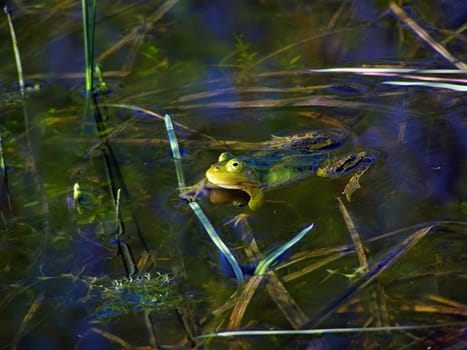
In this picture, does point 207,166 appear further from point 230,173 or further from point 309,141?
point 309,141

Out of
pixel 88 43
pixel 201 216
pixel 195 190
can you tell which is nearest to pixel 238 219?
pixel 201 216

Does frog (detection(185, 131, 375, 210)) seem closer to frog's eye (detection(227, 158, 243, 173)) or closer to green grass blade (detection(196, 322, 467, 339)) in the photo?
frog's eye (detection(227, 158, 243, 173))

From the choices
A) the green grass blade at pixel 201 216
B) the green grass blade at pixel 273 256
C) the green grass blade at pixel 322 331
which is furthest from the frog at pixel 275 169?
the green grass blade at pixel 322 331

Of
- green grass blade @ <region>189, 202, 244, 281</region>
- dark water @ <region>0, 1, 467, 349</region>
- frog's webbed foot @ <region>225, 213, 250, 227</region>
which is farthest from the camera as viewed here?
frog's webbed foot @ <region>225, 213, 250, 227</region>

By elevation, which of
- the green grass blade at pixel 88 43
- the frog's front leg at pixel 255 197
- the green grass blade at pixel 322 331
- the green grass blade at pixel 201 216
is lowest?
the green grass blade at pixel 322 331

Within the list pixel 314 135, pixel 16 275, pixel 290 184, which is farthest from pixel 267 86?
pixel 16 275

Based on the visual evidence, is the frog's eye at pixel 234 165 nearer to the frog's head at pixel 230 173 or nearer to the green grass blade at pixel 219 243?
the frog's head at pixel 230 173

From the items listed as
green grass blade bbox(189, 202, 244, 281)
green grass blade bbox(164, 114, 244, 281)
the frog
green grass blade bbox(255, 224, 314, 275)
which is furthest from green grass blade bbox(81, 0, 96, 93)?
green grass blade bbox(255, 224, 314, 275)
